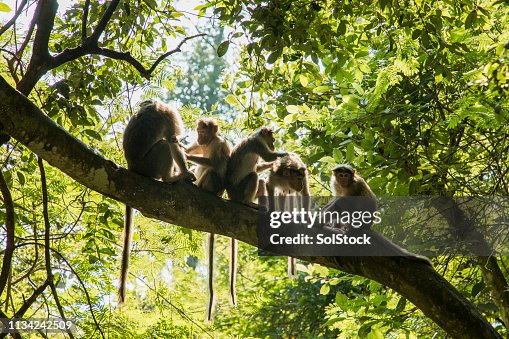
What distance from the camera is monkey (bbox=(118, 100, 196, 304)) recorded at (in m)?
5.33

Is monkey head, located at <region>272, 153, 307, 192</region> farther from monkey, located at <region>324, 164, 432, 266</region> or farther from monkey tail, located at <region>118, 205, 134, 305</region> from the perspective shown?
monkey tail, located at <region>118, 205, 134, 305</region>

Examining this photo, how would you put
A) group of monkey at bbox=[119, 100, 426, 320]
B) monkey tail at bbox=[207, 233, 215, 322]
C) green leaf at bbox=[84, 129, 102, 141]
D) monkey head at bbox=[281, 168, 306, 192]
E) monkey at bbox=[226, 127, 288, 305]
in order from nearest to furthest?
green leaf at bbox=[84, 129, 102, 141], group of monkey at bbox=[119, 100, 426, 320], monkey tail at bbox=[207, 233, 215, 322], monkey at bbox=[226, 127, 288, 305], monkey head at bbox=[281, 168, 306, 192]

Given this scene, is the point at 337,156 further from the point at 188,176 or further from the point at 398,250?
the point at 398,250

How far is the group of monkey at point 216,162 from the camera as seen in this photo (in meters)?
5.37

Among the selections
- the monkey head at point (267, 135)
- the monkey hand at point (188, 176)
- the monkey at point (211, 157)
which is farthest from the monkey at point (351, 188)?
the monkey hand at point (188, 176)

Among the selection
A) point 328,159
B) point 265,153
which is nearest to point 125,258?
point 265,153

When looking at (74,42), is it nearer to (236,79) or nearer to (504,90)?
(236,79)

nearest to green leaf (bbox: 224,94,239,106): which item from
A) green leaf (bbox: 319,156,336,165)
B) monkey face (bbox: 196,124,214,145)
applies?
monkey face (bbox: 196,124,214,145)

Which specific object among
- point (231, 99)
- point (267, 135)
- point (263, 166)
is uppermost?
point (231, 99)

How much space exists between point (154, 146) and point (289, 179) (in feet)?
4.96

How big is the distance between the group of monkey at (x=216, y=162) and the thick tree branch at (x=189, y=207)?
38.3 inches

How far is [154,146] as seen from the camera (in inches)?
211

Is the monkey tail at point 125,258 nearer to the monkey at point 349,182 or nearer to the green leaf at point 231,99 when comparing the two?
the green leaf at point 231,99

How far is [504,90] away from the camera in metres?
2.98
